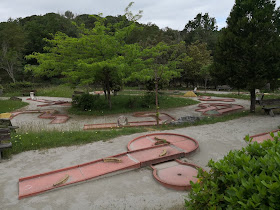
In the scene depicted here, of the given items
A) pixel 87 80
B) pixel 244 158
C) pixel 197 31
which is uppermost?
pixel 197 31

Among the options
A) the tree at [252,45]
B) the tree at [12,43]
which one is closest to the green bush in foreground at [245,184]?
the tree at [252,45]

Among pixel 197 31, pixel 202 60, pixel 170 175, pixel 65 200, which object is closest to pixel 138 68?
pixel 170 175

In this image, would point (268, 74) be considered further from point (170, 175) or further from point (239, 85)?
point (170, 175)

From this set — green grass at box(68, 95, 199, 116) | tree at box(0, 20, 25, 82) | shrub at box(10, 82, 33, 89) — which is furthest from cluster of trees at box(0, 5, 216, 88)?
green grass at box(68, 95, 199, 116)

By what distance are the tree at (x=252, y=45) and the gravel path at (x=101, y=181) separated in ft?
11.8

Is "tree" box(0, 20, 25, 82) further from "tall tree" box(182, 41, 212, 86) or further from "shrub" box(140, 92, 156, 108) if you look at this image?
"shrub" box(140, 92, 156, 108)

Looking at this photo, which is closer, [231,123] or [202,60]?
[231,123]

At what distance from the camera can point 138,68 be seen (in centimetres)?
1275

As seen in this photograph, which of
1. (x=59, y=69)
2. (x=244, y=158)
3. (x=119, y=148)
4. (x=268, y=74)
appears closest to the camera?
(x=244, y=158)

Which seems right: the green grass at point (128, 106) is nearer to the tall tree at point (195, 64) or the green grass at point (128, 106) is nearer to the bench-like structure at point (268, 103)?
the bench-like structure at point (268, 103)

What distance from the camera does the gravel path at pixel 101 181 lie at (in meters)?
3.91

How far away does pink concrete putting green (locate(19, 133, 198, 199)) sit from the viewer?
450cm

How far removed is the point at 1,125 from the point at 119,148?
4.92m

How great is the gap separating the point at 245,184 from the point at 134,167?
3613 millimetres
